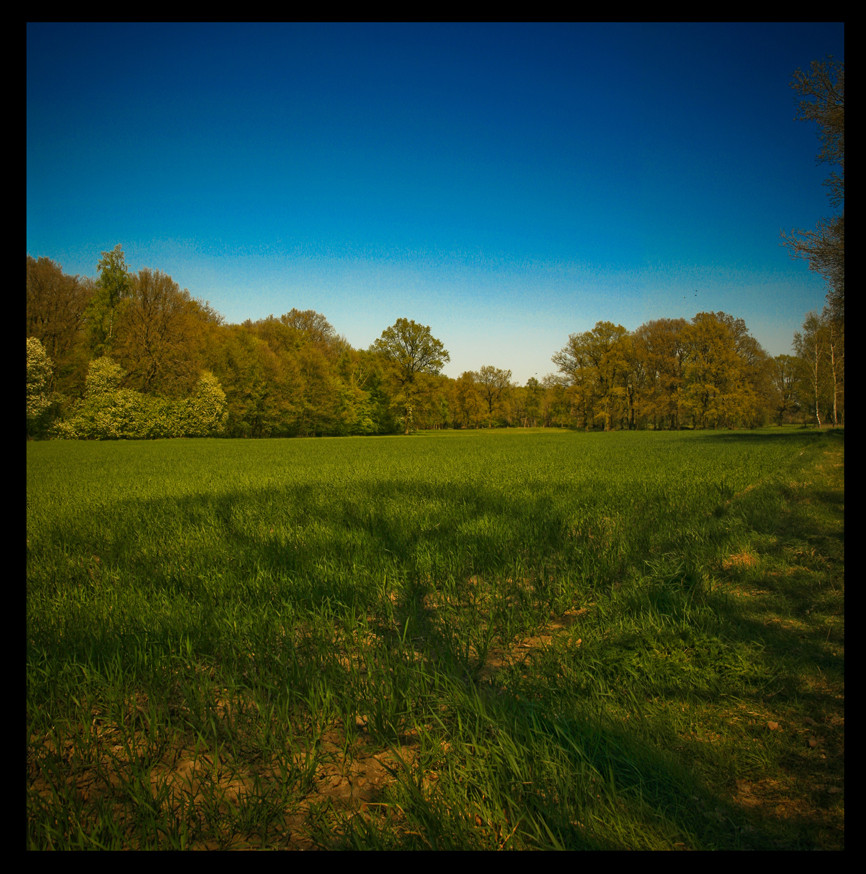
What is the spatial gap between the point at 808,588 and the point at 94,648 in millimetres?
6457

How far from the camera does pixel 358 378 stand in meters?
70.8

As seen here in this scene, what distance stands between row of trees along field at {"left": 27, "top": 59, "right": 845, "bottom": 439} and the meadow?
20.7m

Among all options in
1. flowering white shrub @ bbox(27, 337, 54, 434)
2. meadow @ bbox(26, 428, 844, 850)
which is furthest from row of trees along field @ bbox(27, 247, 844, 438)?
meadow @ bbox(26, 428, 844, 850)

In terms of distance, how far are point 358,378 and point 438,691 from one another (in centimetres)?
7000

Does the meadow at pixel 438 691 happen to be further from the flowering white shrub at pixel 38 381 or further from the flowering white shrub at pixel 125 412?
the flowering white shrub at pixel 125 412

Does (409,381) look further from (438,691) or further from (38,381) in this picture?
(438,691)

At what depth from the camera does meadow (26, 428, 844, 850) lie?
179cm

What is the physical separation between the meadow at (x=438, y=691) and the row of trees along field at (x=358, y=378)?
68.0 ft

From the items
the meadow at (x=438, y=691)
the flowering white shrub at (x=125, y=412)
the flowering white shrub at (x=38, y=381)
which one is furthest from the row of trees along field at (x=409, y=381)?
the meadow at (x=438, y=691)

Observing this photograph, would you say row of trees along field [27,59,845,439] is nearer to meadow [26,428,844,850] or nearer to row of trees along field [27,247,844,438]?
row of trees along field [27,247,844,438]
